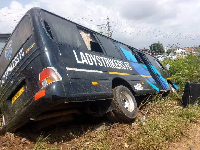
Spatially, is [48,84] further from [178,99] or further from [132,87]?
[178,99]

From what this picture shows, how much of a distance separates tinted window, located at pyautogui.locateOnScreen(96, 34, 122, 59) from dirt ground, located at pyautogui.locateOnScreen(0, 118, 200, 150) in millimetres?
1686

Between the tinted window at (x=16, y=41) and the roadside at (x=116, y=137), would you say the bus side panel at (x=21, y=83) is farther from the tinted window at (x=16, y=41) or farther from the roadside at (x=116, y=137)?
the roadside at (x=116, y=137)

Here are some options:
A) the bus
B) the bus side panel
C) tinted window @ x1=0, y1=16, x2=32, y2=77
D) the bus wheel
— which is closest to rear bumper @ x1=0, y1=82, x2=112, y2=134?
the bus

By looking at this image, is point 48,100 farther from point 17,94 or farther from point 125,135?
point 125,135

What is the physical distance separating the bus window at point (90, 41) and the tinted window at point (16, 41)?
107 cm

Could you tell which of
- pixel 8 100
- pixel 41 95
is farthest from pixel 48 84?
pixel 8 100

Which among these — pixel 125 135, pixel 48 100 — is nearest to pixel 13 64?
pixel 48 100

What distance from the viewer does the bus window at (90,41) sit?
3850 millimetres

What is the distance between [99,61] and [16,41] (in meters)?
1.60

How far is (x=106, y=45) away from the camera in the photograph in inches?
180

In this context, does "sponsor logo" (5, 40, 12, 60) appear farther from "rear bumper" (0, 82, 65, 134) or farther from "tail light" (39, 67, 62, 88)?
"tail light" (39, 67, 62, 88)

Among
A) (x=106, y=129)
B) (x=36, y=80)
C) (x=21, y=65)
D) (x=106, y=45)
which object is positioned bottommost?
(x=106, y=129)

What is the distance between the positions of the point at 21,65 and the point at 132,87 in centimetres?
255

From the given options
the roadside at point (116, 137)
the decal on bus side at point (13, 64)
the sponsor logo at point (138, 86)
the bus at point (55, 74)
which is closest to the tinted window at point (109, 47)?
the bus at point (55, 74)
